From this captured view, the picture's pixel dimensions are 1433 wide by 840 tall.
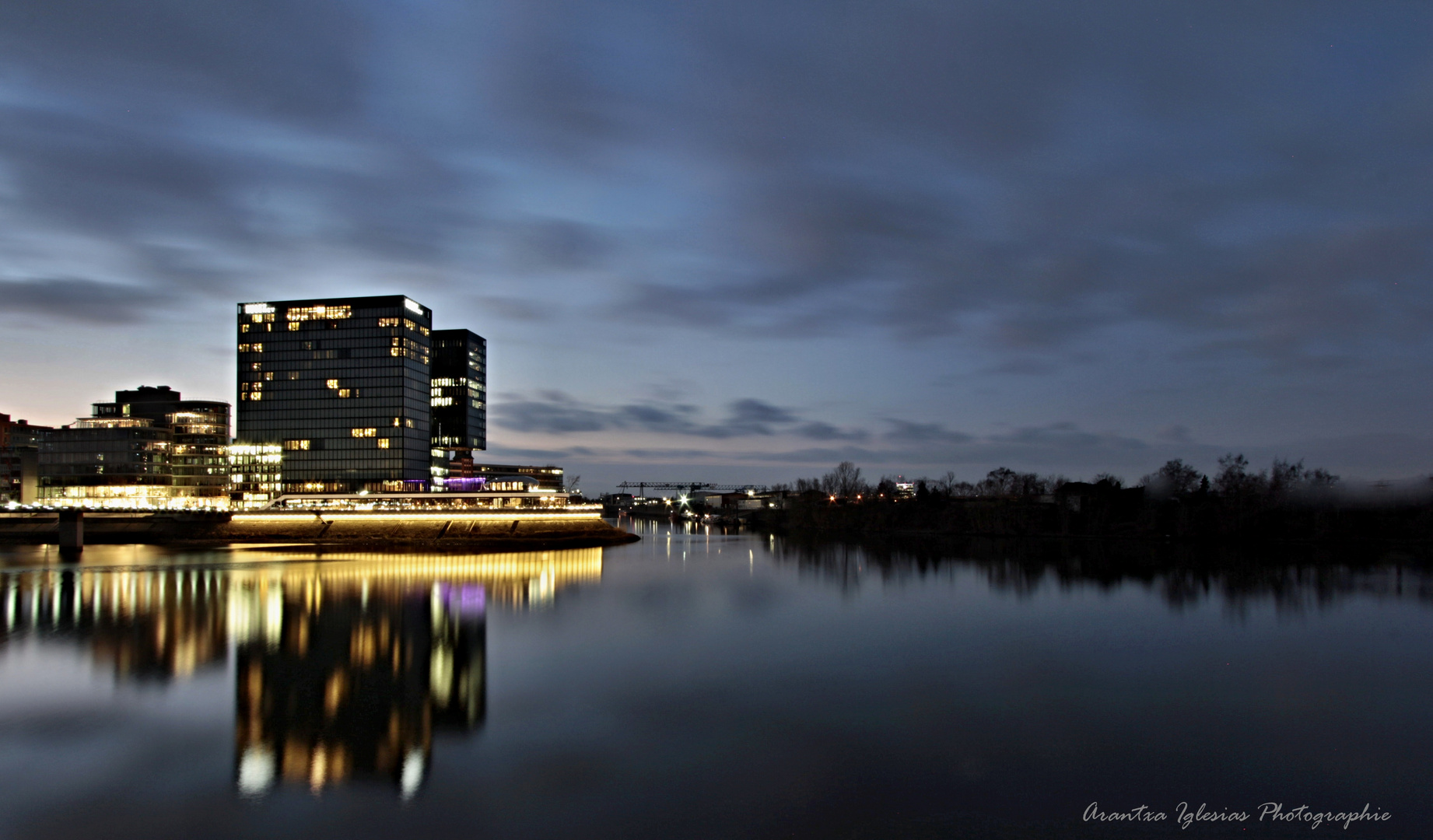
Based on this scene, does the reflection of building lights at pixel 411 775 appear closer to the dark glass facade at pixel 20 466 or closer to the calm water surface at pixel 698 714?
the calm water surface at pixel 698 714

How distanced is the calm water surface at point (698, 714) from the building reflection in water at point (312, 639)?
0.18 meters

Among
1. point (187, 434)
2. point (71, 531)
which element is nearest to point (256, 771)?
point (71, 531)

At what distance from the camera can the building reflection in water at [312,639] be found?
21109 mm

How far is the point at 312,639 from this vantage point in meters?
35.2

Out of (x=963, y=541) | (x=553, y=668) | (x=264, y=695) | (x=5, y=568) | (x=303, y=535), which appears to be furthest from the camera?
(x=963, y=541)

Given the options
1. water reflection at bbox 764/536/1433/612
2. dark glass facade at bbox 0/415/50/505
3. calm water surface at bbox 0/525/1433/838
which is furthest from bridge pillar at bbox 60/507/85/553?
dark glass facade at bbox 0/415/50/505

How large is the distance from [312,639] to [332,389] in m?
133

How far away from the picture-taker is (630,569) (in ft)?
240

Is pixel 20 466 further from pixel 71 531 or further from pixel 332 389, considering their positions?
pixel 71 531

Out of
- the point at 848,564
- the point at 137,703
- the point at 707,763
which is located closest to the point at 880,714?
the point at 707,763

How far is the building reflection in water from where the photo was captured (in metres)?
21.1

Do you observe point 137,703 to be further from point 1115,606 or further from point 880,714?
point 1115,606

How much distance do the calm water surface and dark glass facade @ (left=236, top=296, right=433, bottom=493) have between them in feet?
349

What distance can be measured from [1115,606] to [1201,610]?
434 centimetres
